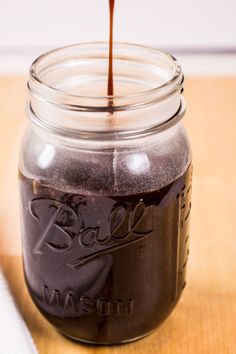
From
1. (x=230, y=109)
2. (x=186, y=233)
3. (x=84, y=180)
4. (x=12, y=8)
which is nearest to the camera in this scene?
(x=84, y=180)

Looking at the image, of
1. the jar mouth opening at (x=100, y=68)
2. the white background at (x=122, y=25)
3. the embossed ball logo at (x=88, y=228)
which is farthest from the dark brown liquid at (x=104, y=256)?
the white background at (x=122, y=25)

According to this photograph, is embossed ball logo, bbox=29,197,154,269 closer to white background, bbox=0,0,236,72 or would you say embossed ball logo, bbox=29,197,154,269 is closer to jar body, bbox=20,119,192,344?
jar body, bbox=20,119,192,344

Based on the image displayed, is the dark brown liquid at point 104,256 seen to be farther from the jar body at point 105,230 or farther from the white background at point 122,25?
the white background at point 122,25

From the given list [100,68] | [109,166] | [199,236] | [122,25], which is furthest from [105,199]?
[122,25]

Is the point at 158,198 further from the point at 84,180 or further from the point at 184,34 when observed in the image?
the point at 184,34

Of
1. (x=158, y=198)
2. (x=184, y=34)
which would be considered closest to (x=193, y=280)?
(x=158, y=198)

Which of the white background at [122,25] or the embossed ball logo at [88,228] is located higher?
the embossed ball logo at [88,228]

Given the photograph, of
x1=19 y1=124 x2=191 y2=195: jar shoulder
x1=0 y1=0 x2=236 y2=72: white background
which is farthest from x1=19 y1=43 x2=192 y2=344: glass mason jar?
x1=0 y1=0 x2=236 y2=72: white background
